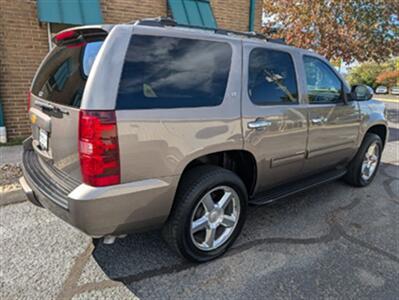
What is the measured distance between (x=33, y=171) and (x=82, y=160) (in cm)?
95

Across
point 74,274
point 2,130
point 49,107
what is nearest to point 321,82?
point 49,107

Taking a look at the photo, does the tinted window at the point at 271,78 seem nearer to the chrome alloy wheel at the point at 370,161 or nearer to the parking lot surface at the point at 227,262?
the parking lot surface at the point at 227,262

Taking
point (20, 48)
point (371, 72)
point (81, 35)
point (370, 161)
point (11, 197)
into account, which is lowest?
point (11, 197)

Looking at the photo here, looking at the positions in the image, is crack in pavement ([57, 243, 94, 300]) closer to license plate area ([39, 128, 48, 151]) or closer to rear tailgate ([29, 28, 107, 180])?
rear tailgate ([29, 28, 107, 180])

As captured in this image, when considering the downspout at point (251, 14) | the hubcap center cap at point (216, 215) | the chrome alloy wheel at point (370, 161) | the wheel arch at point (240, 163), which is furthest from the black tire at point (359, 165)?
the downspout at point (251, 14)

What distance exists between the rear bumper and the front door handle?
2.88ft

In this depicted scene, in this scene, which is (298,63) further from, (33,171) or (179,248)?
(33,171)

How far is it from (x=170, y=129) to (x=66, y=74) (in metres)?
0.97

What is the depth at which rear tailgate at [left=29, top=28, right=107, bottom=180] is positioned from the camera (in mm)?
2053

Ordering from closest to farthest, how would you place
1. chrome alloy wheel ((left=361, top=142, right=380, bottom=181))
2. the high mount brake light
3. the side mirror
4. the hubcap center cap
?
the high mount brake light < the hubcap center cap < the side mirror < chrome alloy wheel ((left=361, top=142, right=380, bottom=181))

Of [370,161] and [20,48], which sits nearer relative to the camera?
[370,161]

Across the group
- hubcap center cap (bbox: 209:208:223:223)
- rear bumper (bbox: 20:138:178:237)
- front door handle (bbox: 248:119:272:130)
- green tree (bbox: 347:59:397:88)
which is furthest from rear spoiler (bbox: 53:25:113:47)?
green tree (bbox: 347:59:397:88)

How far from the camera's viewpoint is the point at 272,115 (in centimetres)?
283

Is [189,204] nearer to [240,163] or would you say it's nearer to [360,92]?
[240,163]
